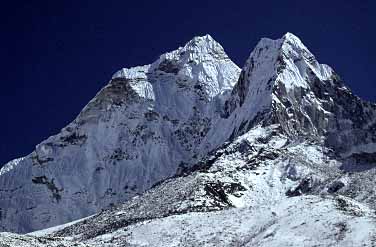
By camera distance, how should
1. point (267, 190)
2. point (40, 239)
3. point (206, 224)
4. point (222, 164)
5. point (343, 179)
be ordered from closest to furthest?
point (40, 239), point (206, 224), point (343, 179), point (267, 190), point (222, 164)

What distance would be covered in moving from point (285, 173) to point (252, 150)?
18098 millimetres

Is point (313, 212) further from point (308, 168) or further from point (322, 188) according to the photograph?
point (308, 168)

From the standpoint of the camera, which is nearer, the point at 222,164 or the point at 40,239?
the point at 40,239

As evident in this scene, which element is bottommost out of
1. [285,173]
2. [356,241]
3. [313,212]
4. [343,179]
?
[356,241]

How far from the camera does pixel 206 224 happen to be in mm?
101062

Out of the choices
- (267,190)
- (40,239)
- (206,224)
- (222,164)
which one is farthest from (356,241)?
(222,164)

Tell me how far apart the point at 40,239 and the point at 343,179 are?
5572 cm

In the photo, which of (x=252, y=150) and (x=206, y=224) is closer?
(x=206, y=224)

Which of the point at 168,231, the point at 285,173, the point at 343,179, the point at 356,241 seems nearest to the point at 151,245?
the point at 168,231

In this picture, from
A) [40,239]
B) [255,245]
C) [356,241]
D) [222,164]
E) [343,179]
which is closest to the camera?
[356,241]

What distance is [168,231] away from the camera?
333 feet

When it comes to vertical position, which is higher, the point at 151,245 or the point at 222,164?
the point at 222,164

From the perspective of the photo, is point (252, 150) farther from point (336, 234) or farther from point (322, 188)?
point (336, 234)

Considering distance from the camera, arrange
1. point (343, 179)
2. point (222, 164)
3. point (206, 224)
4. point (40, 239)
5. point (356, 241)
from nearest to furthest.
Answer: point (356, 241), point (40, 239), point (206, 224), point (343, 179), point (222, 164)
